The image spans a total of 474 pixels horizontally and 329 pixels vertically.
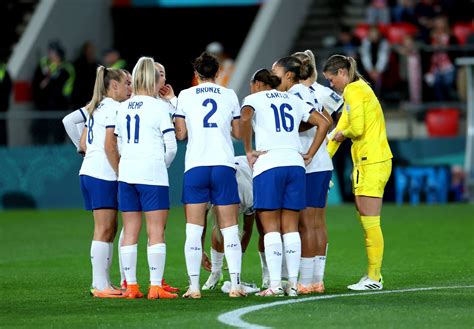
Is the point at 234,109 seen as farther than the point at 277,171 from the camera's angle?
Yes

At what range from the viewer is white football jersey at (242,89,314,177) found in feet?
37.3

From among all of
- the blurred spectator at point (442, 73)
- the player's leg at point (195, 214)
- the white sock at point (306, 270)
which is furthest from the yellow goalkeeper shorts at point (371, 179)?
the blurred spectator at point (442, 73)

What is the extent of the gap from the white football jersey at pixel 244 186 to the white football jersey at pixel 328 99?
0.97m

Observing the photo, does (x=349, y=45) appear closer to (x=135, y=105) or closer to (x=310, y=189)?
(x=310, y=189)

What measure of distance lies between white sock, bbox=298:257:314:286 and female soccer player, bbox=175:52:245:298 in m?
0.71

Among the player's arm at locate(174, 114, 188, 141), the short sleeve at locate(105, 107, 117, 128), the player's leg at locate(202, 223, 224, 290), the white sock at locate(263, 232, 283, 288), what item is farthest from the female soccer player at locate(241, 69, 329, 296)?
the short sleeve at locate(105, 107, 117, 128)

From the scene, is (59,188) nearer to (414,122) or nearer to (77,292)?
(414,122)

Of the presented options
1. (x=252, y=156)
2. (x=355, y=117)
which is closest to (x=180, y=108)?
(x=252, y=156)

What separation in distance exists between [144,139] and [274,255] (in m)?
1.54

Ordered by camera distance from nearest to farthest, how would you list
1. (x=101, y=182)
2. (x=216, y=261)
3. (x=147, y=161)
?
(x=147, y=161) → (x=101, y=182) → (x=216, y=261)

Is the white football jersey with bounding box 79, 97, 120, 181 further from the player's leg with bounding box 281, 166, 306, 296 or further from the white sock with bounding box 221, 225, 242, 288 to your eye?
the player's leg with bounding box 281, 166, 306, 296

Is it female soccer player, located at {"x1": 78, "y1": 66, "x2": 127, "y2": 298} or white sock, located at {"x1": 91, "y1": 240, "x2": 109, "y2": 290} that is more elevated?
female soccer player, located at {"x1": 78, "y1": 66, "x2": 127, "y2": 298}

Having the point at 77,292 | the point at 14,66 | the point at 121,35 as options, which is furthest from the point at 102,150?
the point at 121,35

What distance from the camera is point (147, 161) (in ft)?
37.0
